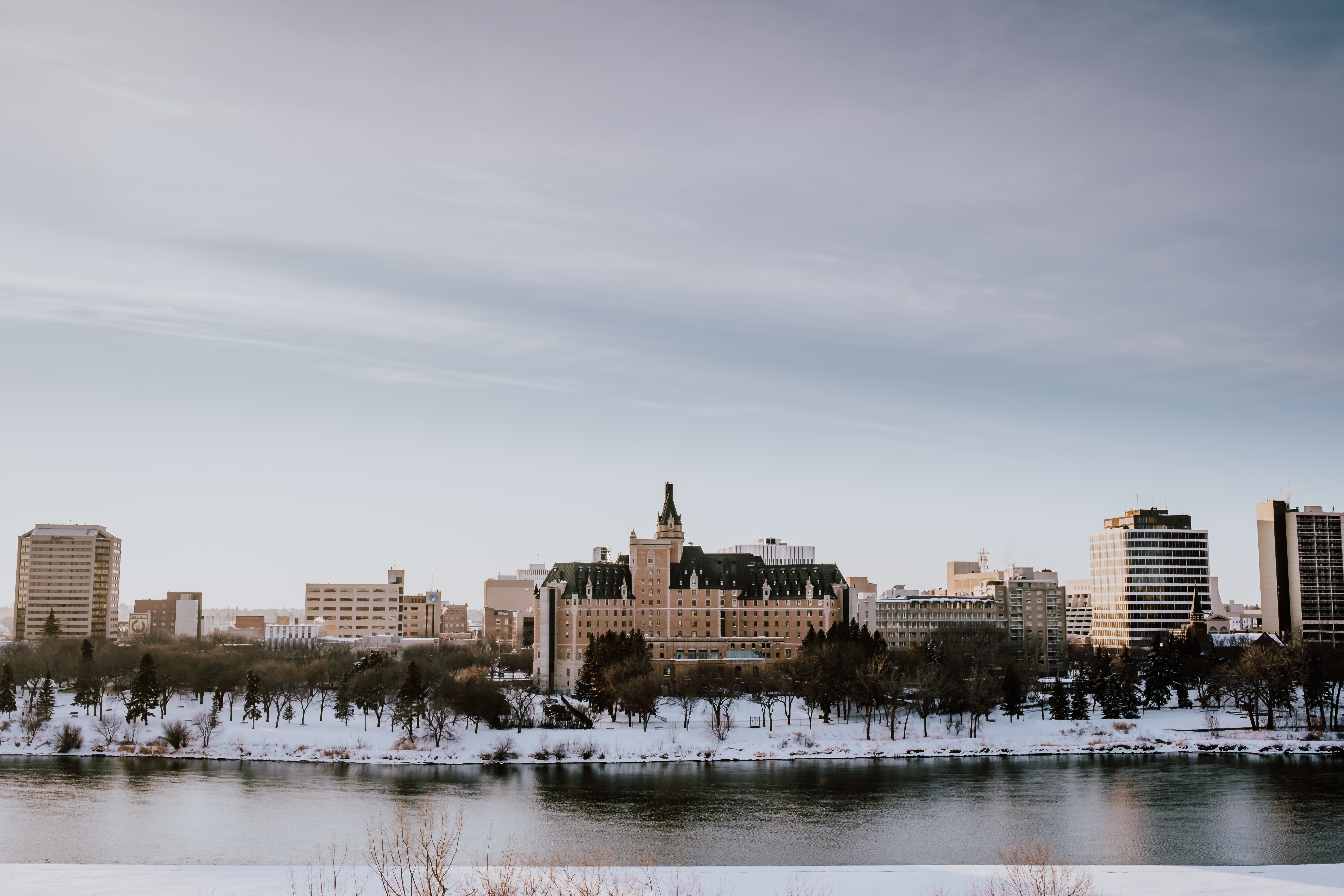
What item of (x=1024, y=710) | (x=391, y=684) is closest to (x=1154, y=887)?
(x=1024, y=710)

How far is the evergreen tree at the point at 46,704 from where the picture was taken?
9977 cm

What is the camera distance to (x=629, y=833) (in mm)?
58688

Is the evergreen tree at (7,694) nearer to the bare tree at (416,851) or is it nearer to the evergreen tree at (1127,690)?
the bare tree at (416,851)

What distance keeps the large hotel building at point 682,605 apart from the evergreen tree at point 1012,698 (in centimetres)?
4652

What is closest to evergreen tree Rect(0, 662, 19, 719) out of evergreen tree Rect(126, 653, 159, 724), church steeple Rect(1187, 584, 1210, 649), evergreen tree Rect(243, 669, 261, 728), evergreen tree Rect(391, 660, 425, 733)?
evergreen tree Rect(126, 653, 159, 724)

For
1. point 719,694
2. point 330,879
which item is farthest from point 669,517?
point 330,879

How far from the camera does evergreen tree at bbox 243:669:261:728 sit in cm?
10181

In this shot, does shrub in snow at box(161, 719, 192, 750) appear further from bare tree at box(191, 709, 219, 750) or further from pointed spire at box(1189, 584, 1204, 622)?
pointed spire at box(1189, 584, 1204, 622)

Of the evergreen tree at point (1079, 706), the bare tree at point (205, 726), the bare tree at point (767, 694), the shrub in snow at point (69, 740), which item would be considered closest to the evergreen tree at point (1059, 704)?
the evergreen tree at point (1079, 706)

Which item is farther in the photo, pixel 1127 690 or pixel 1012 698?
pixel 1127 690

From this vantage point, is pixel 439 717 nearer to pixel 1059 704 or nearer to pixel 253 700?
pixel 253 700

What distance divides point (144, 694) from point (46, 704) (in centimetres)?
843

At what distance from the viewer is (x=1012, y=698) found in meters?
105

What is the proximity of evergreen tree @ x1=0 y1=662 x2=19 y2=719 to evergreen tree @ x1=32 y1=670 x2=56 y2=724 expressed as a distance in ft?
5.70
